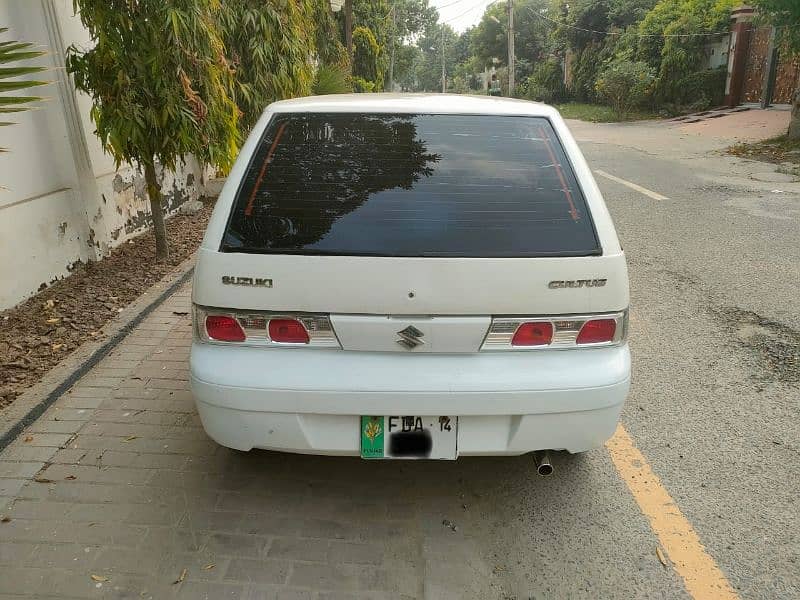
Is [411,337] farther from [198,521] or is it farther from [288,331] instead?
[198,521]

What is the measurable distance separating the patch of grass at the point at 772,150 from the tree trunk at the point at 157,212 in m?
11.5

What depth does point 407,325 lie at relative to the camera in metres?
2.37

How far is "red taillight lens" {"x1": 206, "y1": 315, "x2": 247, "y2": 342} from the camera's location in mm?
2449

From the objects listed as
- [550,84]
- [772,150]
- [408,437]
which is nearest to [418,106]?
[408,437]

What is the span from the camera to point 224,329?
2459mm

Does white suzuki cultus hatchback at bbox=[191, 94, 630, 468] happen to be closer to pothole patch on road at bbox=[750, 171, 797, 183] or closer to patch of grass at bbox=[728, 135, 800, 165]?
pothole patch on road at bbox=[750, 171, 797, 183]

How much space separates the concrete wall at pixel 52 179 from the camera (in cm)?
470

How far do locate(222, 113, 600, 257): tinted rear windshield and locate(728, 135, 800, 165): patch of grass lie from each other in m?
11.7

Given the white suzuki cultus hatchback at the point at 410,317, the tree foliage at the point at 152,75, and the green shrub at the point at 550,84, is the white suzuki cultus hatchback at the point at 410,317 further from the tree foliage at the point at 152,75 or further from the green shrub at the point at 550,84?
the green shrub at the point at 550,84

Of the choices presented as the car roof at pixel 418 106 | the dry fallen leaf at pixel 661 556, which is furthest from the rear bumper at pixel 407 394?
the car roof at pixel 418 106

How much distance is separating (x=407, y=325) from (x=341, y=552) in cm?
94

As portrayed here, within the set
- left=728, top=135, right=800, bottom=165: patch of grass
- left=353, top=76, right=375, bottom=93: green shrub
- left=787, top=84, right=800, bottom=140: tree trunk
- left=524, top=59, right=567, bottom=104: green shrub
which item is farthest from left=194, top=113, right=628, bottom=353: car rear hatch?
left=524, top=59, right=567, bottom=104: green shrub

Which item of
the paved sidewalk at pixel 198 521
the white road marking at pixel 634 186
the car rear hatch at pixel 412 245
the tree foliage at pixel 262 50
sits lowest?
the white road marking at pixel 634 186

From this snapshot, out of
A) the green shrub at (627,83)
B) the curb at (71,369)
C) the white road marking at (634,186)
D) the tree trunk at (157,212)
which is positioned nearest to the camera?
the curb at (71,369)
